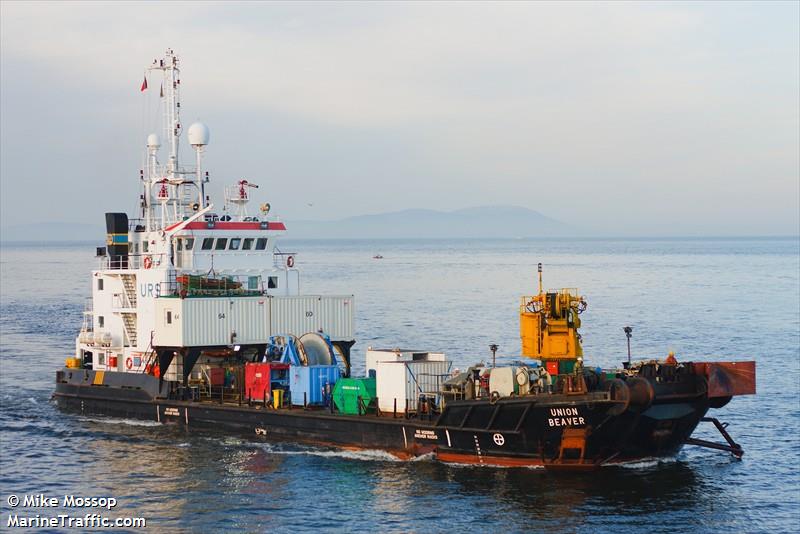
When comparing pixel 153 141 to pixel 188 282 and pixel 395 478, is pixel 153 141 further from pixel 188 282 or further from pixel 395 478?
pixel 395 478

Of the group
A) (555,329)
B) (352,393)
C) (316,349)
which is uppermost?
(555,329)

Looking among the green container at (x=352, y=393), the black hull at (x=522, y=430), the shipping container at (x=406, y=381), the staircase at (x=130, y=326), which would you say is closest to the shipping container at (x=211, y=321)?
the black hull at (x=522, y=430)

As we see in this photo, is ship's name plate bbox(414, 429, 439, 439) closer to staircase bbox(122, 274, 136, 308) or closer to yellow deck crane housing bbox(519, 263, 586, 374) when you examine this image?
yellow deck crane housing bbox(519, 263, 586, 374)

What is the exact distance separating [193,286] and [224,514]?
13.4 metres

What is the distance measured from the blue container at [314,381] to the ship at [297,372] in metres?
0.05

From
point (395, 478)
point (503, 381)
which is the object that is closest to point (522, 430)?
point (503, 381)

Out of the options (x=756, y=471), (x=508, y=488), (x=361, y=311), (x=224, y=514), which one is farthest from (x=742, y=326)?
(x=224, y=514)

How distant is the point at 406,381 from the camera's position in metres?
32.9

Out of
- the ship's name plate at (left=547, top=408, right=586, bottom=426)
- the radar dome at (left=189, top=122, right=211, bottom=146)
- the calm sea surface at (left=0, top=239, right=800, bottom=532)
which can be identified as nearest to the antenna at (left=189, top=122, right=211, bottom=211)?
the radar dome at (left=189, top=122, right=211, bottom=146)

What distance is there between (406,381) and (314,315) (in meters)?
8.14

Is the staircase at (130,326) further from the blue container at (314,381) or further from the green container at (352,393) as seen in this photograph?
the green container at (352,393)

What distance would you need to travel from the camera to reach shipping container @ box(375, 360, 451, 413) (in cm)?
3294

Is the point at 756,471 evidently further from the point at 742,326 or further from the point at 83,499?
the point at 742,326

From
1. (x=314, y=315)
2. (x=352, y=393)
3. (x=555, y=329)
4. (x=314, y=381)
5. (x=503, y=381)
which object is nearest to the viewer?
(x=503, y=381)
